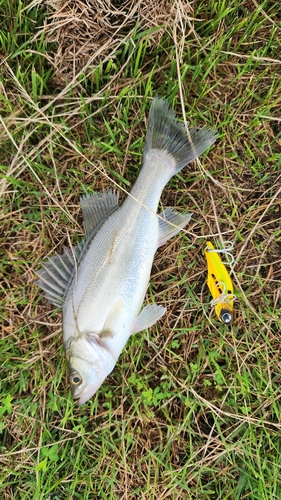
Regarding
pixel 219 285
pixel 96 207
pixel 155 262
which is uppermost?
pixel 96 207

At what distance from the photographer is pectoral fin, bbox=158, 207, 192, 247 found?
2.25m

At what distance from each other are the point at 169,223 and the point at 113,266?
420 millimetres

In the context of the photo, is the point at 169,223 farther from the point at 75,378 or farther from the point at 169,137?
the point at 75,378

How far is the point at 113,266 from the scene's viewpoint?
2094 millimetres

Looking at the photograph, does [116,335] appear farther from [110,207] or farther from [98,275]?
[110,207]

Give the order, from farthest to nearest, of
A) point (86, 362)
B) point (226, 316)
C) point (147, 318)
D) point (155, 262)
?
1. point (155, 262)
2. point (226, 316)
3. point (147, 318)
4. point (86, 362)

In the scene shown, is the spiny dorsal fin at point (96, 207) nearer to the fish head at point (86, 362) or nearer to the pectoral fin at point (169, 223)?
the pectoral fin at point (169, 223)

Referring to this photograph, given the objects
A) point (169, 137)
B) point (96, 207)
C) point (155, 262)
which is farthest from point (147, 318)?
point (169, 137)

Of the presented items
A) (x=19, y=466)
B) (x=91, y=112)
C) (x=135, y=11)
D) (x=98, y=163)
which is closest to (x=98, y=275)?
(x=98, y=163)

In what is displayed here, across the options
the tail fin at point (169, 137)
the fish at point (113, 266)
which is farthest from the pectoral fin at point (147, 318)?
the tail fin at point (169, 137)

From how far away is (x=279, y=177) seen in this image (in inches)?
99.7

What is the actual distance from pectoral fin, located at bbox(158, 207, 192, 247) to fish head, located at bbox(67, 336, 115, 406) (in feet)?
2.11

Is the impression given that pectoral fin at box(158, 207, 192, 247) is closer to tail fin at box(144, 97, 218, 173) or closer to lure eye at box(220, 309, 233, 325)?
tail fin at box(144, 97, 218, 173)

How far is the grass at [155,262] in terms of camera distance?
8.03 ft
